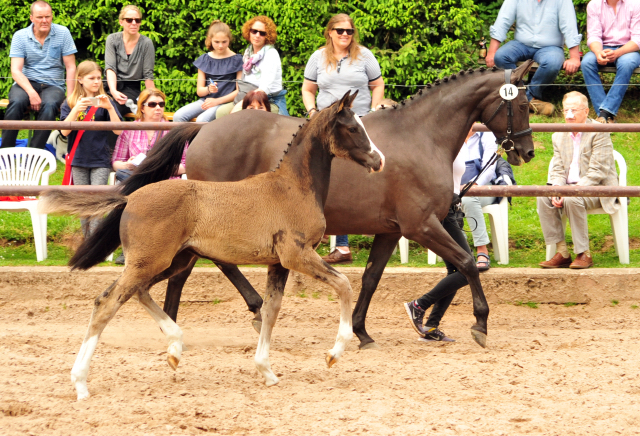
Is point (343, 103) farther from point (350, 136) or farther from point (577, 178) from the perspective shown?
point (577, 178)

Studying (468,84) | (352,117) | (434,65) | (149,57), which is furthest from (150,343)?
(434,65)

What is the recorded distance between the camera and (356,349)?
5496 millimetres

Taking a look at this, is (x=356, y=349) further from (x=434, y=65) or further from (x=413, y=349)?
(x=434, y=65)

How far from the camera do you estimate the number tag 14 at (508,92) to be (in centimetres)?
545

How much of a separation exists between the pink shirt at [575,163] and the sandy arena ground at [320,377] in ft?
4.08

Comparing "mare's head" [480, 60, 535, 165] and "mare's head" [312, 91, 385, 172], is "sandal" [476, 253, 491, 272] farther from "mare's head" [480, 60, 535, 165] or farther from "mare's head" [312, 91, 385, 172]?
"mare's head" [312, 91, 385, 172]

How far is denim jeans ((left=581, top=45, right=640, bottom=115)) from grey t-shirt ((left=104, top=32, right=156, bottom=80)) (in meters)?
4.85

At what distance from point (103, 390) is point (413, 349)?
2211mm

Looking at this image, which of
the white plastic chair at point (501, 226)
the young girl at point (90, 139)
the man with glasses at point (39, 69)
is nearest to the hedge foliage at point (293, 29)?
the man with glasses at point (39, 69)

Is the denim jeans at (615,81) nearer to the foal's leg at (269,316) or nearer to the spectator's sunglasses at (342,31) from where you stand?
the spectator's sunglasses at (342,31)

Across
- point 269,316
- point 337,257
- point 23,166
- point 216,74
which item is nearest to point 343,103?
point 269,316

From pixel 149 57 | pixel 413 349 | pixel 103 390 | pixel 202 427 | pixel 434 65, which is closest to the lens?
pixel 202 427

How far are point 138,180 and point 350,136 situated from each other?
171cm

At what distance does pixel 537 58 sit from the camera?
8.40 meters
